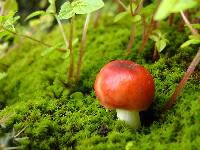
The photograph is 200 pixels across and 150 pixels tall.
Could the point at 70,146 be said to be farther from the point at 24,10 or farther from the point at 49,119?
the point at 24,10

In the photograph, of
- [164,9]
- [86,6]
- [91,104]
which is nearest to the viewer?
[164,9]

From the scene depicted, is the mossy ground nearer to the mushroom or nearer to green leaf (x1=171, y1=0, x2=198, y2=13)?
the mushroom

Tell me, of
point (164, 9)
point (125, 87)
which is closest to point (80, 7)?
point (125, 87)

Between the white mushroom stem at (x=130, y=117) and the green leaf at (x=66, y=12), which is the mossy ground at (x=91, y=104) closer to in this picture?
the white mushroom stem at (x=130, y=117)

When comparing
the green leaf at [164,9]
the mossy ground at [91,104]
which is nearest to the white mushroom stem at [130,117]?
the mossy ground at [91,104]

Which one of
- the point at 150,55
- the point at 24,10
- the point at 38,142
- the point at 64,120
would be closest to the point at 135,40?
the point at 150,55

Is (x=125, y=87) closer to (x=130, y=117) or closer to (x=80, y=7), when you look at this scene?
(x=130, y=117)
